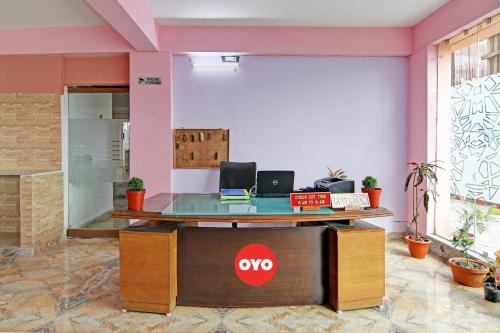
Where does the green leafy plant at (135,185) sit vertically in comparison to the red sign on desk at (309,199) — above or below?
above

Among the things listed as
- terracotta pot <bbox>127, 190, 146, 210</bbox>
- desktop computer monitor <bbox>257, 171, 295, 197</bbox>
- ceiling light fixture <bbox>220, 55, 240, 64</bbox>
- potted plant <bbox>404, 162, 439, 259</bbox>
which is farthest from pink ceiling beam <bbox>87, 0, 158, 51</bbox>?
potted plant <bbox>404, 162, 439, 259</bbox>

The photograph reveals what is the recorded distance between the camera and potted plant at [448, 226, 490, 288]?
3311mm

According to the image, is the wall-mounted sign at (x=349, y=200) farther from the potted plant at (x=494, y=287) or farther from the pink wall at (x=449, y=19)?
the pink wall at (x=449, y=19)

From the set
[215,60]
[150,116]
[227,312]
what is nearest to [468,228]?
A: [227,312]

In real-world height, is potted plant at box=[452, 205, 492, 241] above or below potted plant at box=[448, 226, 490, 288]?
above

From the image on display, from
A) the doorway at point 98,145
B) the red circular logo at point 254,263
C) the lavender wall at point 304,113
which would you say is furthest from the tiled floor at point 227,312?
the lavender wall at point 304,113

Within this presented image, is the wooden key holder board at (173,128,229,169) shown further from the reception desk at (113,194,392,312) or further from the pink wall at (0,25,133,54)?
the reception desk at (113,194,392,312)

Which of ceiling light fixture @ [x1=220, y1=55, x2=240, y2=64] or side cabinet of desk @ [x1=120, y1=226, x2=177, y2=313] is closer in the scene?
side cabinet of desk @ [x1=120, y1=226, x2=177, y2=313]

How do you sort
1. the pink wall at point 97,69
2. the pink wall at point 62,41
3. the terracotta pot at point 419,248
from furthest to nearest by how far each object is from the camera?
the pink wall at point 97,69 → the pink wall at point 62,41 → the terracotta pot at point 419,248

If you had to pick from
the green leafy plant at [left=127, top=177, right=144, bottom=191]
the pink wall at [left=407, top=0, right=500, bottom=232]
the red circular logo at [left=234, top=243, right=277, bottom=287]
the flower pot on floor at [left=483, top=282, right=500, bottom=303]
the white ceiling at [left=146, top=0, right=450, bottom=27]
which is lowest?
the flower pot on floor at [left=483, top=282, right=500, bottom=303]

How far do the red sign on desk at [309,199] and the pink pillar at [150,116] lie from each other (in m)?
2.75

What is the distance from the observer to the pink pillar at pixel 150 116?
4.84m

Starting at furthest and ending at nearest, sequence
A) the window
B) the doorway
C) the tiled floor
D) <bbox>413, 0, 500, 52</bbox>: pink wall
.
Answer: the doorway → the window → <bbox>413, 0, 500, 52</bbox>: pink wall → the tiled floor

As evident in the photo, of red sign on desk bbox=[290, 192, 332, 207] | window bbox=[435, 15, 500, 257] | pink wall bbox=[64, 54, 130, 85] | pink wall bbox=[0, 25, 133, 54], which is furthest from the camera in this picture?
pink wall bbox=[64, 54, 130, 85]
